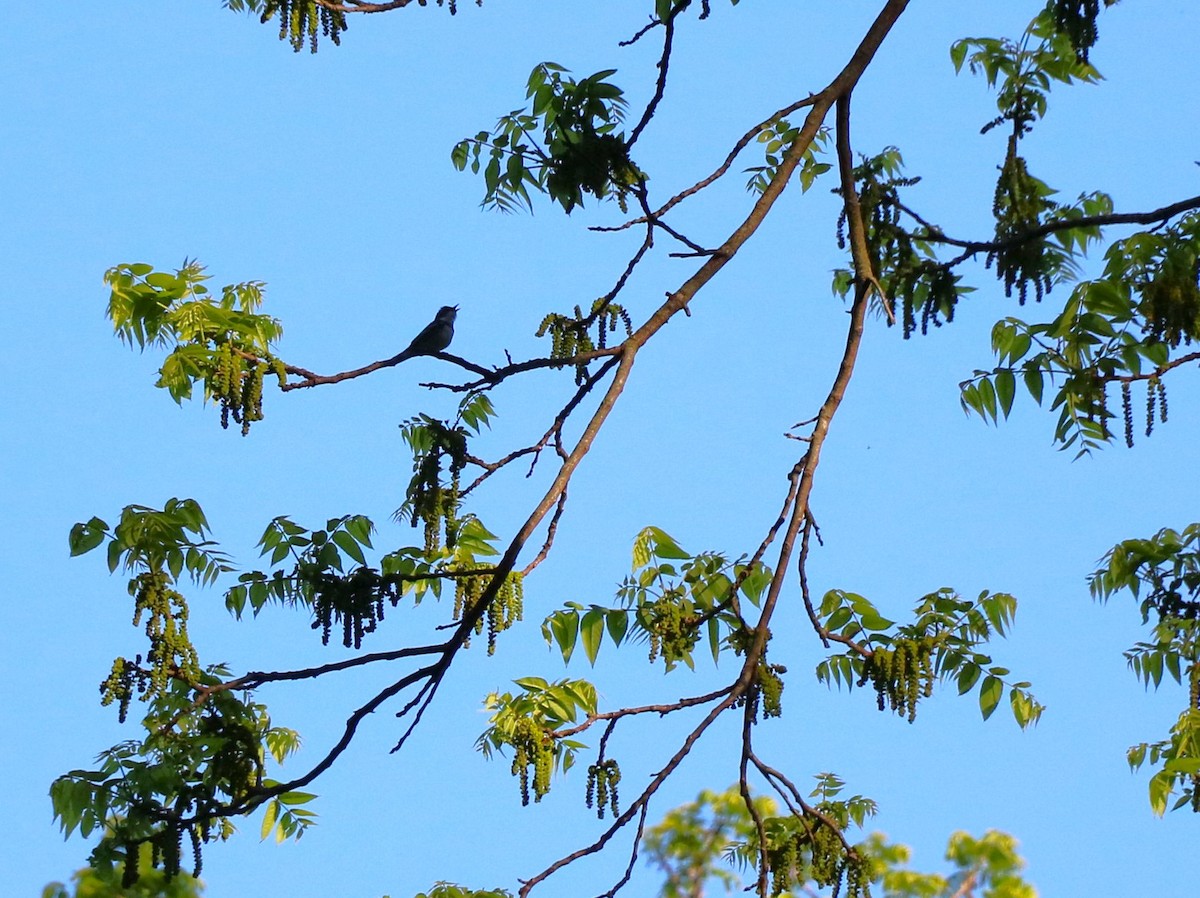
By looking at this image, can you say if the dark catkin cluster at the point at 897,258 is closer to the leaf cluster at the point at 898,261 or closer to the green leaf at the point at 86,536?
the leaf cluster at the point at 898,261

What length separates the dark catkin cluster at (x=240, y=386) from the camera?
616 centimetres

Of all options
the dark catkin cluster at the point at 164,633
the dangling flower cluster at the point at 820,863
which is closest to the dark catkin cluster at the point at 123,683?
the dark catkin cluster at the point at 164,633

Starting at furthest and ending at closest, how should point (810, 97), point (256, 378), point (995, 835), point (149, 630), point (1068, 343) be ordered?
point (995, 835), point (1068, 343), point (810, 97), point (256, 378), point (149, 630)

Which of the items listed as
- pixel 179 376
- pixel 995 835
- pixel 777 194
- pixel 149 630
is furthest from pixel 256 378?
pixel 995 835

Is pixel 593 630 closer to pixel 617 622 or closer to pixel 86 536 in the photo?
pixel 617 622

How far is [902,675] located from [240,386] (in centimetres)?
→ 307

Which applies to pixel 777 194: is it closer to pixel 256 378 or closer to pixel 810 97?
pixel 810 97

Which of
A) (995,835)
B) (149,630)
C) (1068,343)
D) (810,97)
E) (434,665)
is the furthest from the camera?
(995,835)

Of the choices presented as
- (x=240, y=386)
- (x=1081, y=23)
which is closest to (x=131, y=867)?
(x=240, y=386)

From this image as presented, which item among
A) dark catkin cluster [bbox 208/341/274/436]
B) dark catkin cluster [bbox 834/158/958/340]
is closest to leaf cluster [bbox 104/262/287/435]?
dark catkin cluster [bbox 208/341/274/436]

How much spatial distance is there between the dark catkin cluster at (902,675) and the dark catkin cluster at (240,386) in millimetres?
2848

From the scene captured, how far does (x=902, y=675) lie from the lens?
544cm

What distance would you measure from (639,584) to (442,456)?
1452mm

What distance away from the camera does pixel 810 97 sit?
21.8 ft
